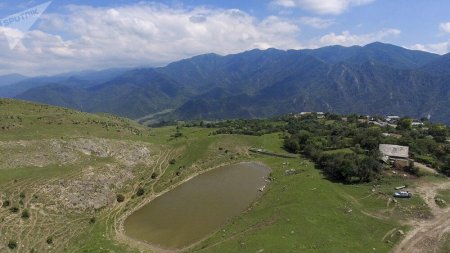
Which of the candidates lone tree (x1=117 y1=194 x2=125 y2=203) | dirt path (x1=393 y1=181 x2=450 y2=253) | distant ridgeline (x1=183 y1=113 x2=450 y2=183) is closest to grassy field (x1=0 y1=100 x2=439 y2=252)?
lone tree (x1=117 y1=194 x2=125 y2=203)

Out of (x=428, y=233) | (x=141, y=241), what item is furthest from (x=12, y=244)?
(x=428, y=233)

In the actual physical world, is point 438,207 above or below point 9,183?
below

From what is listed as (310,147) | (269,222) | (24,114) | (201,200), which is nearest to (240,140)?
(310,147)

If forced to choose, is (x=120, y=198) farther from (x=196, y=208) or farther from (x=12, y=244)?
(x=12, y=244)

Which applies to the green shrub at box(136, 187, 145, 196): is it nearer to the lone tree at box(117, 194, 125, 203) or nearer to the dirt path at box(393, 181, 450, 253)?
the lone tree at box(117, 194, 125, 203)

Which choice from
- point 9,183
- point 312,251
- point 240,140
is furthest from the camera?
point 240,140

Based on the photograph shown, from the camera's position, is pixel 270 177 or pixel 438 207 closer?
pixel 438 207

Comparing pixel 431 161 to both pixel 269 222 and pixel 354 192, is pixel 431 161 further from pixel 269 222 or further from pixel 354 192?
pixel 269 222
